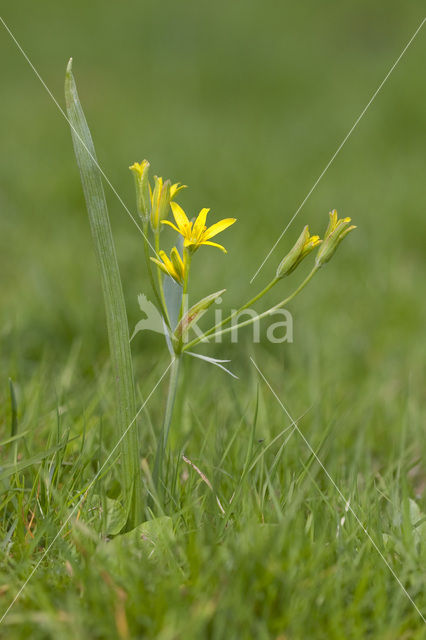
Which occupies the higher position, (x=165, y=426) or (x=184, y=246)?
(x=184, y=246)

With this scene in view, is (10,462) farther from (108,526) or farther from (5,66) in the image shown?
(5,66)

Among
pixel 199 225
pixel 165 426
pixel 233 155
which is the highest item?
pixel 233 155

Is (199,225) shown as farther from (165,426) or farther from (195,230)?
(165,426)

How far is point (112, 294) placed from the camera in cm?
83

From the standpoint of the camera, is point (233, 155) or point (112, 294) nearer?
point (112, 294)

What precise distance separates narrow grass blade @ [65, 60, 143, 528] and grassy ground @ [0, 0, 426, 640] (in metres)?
0.06

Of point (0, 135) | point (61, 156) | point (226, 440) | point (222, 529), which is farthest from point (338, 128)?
point (222, 529)

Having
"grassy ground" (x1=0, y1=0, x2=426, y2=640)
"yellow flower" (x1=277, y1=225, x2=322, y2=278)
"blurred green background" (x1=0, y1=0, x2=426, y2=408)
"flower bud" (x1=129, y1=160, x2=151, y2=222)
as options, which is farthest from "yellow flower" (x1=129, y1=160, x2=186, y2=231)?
"blurred green background" (x1=0, y1=0, x2=426, y2=408)

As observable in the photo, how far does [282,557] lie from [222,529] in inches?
4.0

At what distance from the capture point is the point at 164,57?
593 centimetres

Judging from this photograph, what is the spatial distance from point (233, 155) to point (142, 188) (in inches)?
117

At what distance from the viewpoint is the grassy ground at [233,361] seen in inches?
29.4

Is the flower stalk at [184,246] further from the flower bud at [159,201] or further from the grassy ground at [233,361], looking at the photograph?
the grassy ground at [233,361]

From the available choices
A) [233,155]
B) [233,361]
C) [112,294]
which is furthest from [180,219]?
[233,155]
